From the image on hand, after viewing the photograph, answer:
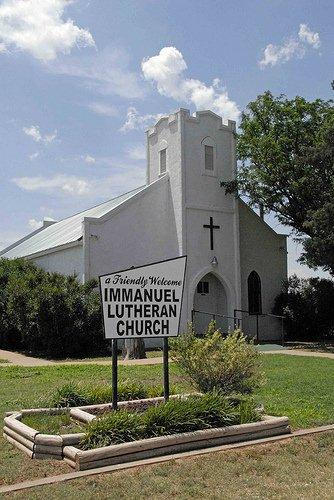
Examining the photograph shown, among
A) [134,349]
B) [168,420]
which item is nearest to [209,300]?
[134,349]

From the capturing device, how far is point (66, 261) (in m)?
26.1

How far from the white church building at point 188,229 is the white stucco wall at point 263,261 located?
0.32ft

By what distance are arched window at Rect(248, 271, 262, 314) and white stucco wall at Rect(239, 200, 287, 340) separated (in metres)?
0.20

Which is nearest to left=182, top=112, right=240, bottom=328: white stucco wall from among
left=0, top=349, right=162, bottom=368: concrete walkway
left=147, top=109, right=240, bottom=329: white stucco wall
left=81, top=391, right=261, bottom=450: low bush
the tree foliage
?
left=147, top=109, right=240, bottom=329: white stucco wall

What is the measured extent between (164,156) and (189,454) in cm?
2134

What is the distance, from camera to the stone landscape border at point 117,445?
20.8 ft

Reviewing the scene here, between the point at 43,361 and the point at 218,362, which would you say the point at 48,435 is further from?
the point at 43,361

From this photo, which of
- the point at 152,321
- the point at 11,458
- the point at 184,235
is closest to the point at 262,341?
the point at 184,235

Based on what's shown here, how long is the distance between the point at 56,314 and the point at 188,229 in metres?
7.35

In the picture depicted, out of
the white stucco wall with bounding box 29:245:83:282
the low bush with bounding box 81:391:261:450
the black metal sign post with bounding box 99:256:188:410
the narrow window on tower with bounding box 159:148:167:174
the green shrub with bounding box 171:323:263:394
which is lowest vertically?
the low bush with bounding box 81:391:261:450

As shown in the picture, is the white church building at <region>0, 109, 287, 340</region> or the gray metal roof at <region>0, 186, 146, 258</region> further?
the gray metal roof at <region>0, 186, 146, 258</region>

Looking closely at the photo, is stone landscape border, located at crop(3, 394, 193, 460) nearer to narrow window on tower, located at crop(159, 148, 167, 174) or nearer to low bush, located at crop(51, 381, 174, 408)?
low bush, located at crop(51, 381, 174, 408)

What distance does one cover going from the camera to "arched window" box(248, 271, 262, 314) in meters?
28.7

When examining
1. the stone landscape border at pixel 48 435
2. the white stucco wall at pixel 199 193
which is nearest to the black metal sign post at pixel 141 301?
the stone landscape border at pixel 48 435
